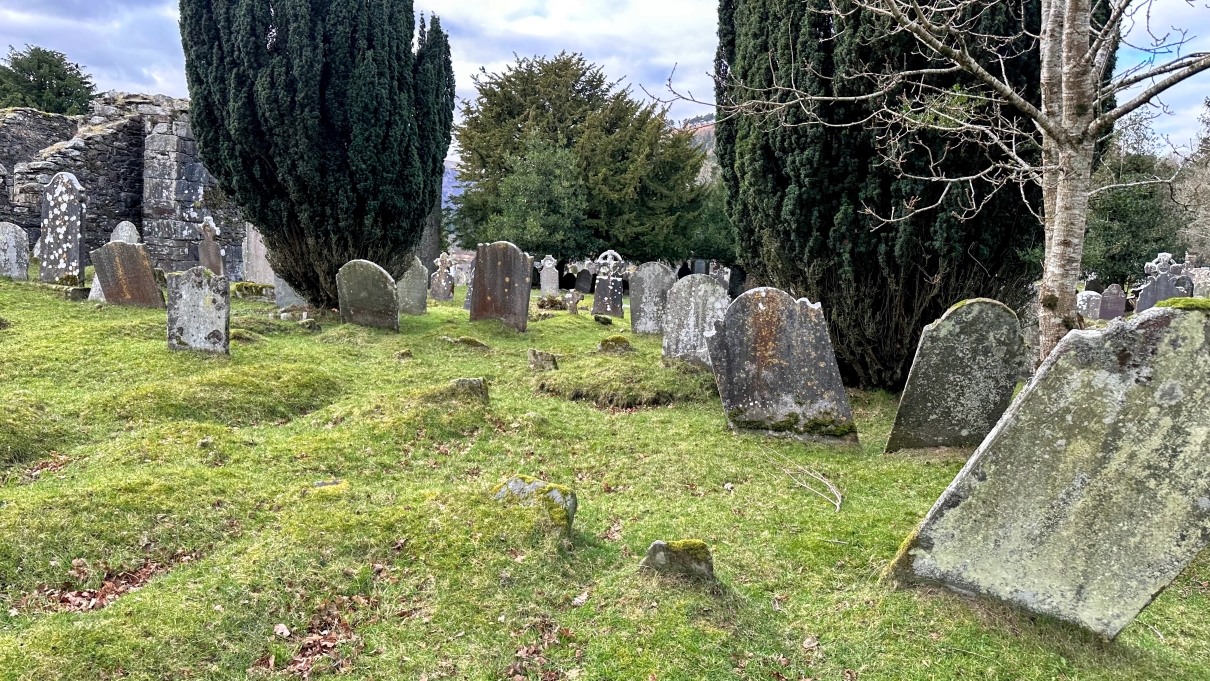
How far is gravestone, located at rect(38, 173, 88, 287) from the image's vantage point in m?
11.7

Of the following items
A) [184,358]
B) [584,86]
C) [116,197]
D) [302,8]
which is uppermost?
[584,86]

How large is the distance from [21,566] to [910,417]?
612 cm

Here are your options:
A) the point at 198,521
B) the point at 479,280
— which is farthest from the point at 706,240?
Result: the point at 198,521

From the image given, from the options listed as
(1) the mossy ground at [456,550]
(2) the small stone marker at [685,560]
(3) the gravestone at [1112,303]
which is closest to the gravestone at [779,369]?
(1) the mossy ground at [456,550]

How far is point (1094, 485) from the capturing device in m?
3.01

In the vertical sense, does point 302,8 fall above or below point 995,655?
above

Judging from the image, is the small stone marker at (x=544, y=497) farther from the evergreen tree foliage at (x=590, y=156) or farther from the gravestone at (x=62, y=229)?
the evergreen tree foliage at (x=590, y=156)

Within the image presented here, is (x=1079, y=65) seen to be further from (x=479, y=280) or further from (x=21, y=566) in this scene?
(x=479, y=280)

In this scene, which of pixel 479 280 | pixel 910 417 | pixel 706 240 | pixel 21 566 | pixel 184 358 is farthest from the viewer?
pixel 706 240

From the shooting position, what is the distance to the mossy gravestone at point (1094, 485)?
2836 mm

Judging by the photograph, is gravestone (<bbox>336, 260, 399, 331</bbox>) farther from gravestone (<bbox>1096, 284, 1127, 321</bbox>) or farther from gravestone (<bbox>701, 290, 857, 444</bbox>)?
gravestone (<bbox>1096, 284, 1127, 321</bbox>)

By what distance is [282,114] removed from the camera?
10867 millimetres

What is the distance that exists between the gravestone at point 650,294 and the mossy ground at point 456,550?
19.6 feet

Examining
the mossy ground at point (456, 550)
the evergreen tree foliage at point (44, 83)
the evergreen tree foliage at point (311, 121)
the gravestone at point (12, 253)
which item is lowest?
the mossy ground at point (456, 550)
